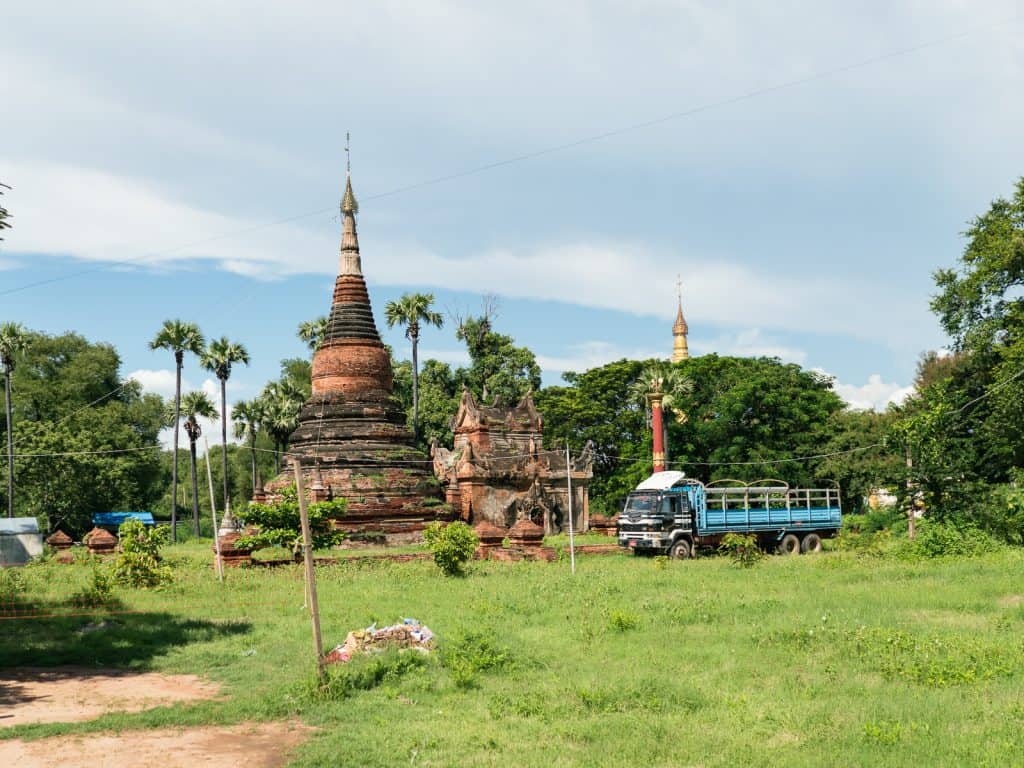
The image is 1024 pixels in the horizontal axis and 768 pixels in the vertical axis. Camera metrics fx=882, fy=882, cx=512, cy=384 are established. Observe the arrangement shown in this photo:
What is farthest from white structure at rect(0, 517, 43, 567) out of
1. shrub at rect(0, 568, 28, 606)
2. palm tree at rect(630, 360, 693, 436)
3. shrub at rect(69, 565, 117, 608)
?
palm tree at rect(630, 360, 693, 436)

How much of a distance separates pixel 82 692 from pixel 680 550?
18822mm

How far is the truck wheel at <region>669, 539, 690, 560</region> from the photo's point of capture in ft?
88.1

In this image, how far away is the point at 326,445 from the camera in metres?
34.6

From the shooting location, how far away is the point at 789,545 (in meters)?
28.9

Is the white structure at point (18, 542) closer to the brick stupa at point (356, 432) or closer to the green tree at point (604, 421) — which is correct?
the brick stupa at point (356, 432)

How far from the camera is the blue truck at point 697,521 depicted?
88.6 ft

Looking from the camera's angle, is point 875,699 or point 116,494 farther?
point 116,494

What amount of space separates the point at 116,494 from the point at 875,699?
5136cm

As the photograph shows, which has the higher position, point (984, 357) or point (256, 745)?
point (984, 357)

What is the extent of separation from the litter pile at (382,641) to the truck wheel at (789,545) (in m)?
18.7

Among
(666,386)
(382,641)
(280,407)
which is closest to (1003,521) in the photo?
(382,641)

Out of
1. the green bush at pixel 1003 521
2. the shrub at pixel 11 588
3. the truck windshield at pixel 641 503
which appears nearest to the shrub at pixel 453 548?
the truck windshield at pixel 641 503

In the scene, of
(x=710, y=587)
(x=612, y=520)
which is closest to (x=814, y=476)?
(x=612, y=520)

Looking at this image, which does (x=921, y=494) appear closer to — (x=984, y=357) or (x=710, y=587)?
(x=984, y=357)
